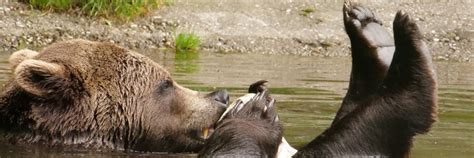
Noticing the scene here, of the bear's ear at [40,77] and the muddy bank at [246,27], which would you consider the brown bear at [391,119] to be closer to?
the bear's ear at [40,77]

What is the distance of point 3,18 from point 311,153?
32.1 feet

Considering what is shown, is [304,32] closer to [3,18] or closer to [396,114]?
[3,18]

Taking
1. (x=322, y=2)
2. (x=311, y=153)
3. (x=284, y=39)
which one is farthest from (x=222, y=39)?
(x=311, y=153)

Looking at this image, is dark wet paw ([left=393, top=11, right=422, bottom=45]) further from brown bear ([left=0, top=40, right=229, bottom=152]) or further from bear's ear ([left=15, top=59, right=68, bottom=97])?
bear's ear ([left=15, top=59, right=68, bottom=97])

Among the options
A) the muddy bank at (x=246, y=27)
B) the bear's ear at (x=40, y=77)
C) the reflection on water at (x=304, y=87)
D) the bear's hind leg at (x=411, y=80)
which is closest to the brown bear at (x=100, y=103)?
the bear's ear at (x=40, y=77)

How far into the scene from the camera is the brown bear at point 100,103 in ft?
20.5

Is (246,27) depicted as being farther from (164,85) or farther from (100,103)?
(100,103)

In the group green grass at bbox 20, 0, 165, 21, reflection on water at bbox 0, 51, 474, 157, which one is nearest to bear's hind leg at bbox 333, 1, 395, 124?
reflection on water at bbox 0, 51, 474, 157

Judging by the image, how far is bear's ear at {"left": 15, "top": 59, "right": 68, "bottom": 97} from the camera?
238 inches

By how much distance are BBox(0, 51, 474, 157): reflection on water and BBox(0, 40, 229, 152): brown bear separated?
0.41ft

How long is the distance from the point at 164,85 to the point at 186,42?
7586mm

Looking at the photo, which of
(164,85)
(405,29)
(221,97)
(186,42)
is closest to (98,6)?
(186,42)

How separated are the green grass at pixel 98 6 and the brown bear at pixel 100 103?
8.18m

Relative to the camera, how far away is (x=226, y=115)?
601 cm
